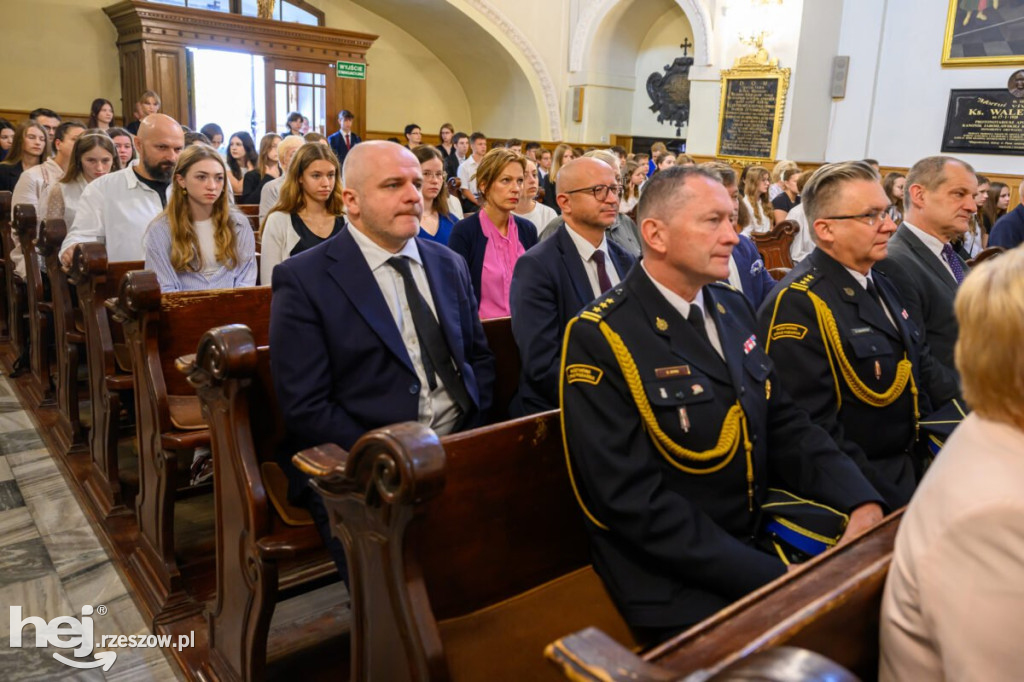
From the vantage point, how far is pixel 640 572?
1582mm

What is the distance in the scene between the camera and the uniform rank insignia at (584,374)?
159 centimetres

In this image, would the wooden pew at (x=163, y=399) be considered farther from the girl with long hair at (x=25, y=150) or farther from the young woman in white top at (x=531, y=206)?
the girl with long hair at (x=25, y=150)

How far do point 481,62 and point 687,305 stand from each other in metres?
13.1

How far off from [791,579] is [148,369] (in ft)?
6.85

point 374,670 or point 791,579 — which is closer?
point 791,579

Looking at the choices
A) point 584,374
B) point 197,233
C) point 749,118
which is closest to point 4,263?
point 197,233

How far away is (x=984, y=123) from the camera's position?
9.17 m

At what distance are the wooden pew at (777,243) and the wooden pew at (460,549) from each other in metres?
3.87

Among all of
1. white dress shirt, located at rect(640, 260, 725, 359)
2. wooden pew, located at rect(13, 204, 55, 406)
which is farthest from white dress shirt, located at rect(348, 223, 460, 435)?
wooden pew, located at rect(13, 204, 55, 406)

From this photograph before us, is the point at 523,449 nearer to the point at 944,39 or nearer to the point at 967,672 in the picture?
the point at 967,672

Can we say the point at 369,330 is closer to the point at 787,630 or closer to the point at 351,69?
the point at 787,630

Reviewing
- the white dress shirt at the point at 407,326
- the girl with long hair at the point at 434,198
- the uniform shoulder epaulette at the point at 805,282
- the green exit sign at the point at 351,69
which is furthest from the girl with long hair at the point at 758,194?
the green exit sign at the point at 351,69

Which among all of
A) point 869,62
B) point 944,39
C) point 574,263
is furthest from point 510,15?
point 574,263

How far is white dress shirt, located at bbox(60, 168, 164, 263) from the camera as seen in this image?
3.61 meters
